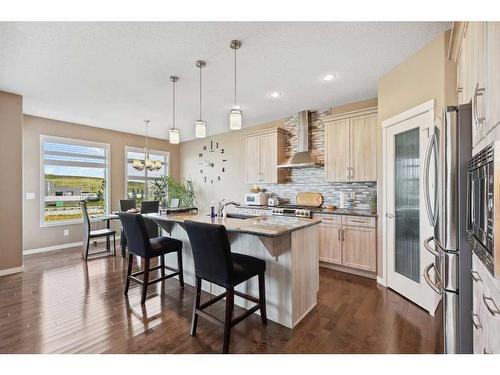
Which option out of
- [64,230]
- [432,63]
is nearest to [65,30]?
[432,63]

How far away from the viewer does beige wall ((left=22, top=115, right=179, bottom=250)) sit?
4.70m

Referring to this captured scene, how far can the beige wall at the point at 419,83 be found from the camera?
2330 mm

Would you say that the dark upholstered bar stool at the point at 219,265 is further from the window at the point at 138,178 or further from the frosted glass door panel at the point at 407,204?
the window at the point at 138,178

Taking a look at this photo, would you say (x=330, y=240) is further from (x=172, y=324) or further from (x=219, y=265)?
(x=172, y=324)

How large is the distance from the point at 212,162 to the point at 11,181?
12.9 ft

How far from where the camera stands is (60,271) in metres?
3.70

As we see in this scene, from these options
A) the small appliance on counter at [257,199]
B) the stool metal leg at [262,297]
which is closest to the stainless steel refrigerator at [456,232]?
the stool metal leg at [262,297]

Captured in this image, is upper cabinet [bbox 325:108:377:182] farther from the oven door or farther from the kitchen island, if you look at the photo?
the oven door

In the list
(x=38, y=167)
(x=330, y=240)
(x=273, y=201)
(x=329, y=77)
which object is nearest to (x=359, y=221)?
(x=330, y=240)

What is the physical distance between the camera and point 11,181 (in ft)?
11.9

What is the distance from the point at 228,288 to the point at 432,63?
9.45ft

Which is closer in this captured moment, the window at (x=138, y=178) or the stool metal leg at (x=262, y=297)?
the stool metal leg at (x=262, y=297)

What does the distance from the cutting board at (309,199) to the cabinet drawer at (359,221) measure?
928mm

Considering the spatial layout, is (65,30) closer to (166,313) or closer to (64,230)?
(166,313)
